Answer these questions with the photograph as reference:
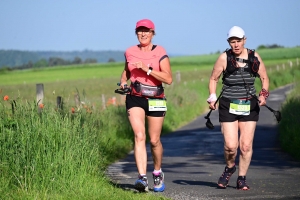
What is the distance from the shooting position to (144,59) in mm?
9867

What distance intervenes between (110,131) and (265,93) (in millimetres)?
7873

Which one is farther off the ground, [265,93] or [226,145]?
[265,93]

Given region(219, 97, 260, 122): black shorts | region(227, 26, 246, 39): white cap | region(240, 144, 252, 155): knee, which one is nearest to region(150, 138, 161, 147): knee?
region(219, 97, 260, 122): black shorts

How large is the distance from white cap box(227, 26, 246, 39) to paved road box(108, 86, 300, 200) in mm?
1915

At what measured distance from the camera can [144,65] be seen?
968 cm

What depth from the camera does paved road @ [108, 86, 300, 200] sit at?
1003 cm

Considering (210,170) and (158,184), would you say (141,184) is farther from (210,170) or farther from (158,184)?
(210,170)

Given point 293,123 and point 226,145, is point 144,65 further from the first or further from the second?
point 293,123

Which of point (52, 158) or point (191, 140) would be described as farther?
point (191, 140)

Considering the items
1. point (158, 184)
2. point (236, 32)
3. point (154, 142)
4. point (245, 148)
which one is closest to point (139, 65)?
point (154, 142)

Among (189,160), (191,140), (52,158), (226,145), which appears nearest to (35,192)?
(52,158)

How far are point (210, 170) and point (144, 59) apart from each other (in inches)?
152

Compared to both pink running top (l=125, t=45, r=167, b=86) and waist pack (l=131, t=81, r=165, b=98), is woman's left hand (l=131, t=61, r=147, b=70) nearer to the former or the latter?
pink running top (l=125, t=45, r=167, b=86)

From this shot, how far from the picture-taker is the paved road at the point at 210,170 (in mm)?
10026
